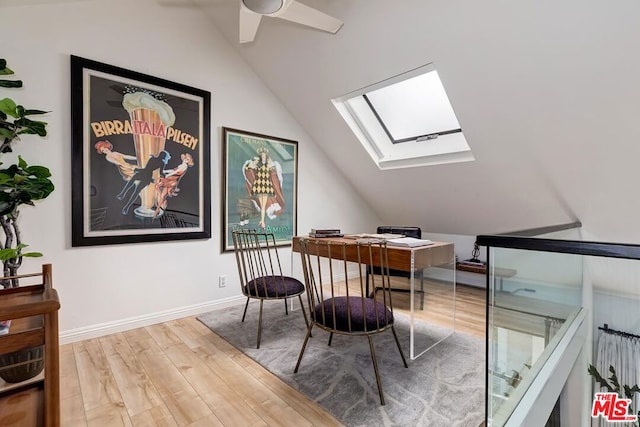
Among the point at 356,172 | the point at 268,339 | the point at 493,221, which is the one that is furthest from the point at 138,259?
the point at 493,221

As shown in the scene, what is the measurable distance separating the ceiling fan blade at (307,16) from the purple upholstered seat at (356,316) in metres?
1.73

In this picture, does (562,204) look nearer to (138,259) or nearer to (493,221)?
(493,221)

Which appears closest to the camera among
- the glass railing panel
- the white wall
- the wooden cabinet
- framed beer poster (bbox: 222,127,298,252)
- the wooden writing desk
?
the wooden cabinet

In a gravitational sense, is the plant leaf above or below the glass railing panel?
above

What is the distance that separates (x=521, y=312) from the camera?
4.64 ft

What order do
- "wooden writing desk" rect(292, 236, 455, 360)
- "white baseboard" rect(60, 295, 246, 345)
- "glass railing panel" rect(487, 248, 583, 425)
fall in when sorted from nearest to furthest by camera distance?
1. "glass railing panel" rect(487, 248, 583, 425)
2. "wooden writing desk" rect(292, 236, 455, 360)
3. "white baseboard" rect(60, 295, 246, 345)

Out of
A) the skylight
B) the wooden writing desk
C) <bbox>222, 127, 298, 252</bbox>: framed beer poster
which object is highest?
the skylight

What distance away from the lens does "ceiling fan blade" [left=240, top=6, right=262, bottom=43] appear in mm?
1844

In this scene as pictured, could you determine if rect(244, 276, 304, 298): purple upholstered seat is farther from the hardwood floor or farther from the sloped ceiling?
the sloped ceiling

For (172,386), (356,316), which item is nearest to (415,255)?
(356,316)

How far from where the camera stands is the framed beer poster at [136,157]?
86.7 inches

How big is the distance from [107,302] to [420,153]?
10.5 feet

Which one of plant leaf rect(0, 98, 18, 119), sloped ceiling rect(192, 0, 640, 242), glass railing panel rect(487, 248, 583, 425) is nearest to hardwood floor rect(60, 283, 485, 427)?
glass railing panel rect(487, 248, 583, 425)

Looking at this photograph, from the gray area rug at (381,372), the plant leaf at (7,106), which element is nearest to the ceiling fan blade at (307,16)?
the plant leaf at (7,106)
